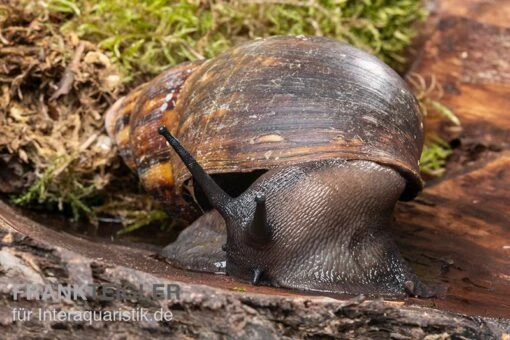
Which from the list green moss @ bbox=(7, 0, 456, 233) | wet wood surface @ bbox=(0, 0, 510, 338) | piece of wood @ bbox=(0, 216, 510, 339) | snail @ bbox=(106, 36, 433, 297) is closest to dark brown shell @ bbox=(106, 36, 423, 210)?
snail @ bbox=(106, 36, 433, 297)

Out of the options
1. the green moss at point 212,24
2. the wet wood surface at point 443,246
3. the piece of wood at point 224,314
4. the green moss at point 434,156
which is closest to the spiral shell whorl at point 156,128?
the wet wood surface at point 443,246

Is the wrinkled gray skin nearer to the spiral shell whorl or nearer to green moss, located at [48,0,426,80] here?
the spiral shell whorl

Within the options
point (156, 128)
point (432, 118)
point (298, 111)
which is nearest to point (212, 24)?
point (156, 128)

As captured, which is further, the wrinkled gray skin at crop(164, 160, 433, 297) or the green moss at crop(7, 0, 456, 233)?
the green moss at crop(7, 0, 456, 233)

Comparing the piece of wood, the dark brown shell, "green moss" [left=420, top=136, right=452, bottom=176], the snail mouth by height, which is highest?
the dark brown shell

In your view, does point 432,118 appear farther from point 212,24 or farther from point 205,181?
point 205,181

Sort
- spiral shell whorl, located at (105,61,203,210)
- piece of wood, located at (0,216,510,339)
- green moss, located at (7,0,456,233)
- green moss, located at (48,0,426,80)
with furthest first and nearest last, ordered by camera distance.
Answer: green moss, located at (48,0,426,80) → green moss, located at (7,0,456,233) → spiral shell whorl, located at (105,61,203,210) → piece of wood, located at (0,216,510,339)

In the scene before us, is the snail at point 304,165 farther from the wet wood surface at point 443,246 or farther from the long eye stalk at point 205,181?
the wet wood surface at point 443,246
